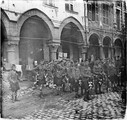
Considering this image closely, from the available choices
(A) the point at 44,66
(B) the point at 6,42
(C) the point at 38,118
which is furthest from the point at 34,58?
(C) the point at 38,118

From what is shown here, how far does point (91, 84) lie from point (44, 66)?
0.78 meters

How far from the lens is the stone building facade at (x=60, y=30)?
2.56 meters

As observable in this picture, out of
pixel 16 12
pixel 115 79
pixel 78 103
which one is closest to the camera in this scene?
pixel 16 12

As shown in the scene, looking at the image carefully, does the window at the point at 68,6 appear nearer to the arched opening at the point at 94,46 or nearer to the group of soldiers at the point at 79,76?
the arched opening at the point at 94,46

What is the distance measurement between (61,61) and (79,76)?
1.19 feet

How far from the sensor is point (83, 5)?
111 inches

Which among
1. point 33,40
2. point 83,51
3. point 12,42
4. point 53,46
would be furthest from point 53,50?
point 12,42

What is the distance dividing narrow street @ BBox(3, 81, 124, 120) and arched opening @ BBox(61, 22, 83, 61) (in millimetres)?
602

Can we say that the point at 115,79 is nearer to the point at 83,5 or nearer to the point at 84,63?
the point at 84,63

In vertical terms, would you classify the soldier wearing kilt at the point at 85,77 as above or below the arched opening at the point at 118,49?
below

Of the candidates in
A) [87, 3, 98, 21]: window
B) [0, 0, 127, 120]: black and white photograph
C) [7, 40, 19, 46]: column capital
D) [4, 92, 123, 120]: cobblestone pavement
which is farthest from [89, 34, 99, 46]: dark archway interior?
[7, 40, 19, 46]: column capital

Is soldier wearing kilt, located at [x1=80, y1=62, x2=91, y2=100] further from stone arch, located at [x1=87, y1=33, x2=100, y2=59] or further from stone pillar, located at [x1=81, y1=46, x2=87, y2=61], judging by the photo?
stone arch, located at [x1=87, y1=33, x2=100, y2=59]

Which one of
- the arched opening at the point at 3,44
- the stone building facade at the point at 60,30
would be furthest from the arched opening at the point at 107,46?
the arched opening at the point at 3,44

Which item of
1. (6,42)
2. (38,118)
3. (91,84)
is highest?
(6,42)
